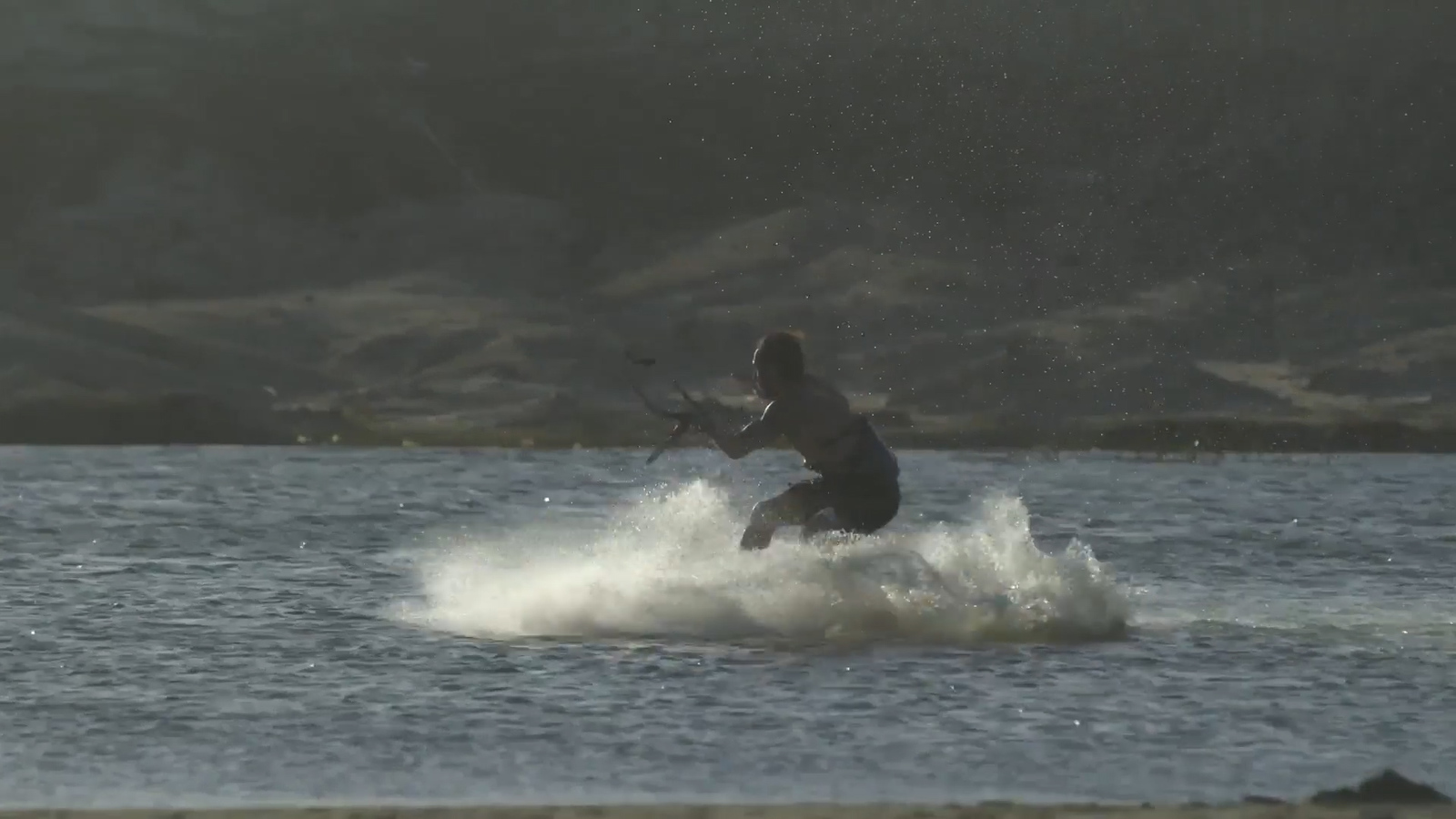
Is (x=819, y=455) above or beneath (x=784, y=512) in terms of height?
above

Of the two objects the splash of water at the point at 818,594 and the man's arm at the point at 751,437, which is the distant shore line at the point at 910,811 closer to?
the man's arm at the point at 751,437

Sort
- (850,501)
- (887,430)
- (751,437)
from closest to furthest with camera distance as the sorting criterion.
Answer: (751,437) → (850,501) → (887,430)

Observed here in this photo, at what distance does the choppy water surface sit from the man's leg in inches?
15.0

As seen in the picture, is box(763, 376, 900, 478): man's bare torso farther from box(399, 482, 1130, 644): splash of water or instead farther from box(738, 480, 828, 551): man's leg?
box(399, 482, 1130, 644): splash of water

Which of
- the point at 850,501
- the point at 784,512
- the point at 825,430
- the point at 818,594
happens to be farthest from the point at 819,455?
the point at 818,594

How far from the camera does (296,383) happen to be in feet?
282

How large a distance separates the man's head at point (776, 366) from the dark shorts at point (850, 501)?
0.69 metres

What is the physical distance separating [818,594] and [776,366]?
1.68 metres

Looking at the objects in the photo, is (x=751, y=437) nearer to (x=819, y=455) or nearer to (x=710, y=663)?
(x=819, y=455)

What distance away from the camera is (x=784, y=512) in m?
17.2

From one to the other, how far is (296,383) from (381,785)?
75.7 metres

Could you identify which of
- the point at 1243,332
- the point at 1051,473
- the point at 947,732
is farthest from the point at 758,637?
the point at 1243,332

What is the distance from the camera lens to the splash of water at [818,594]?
56.9ft

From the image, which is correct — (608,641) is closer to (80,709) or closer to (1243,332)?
(80,709)
